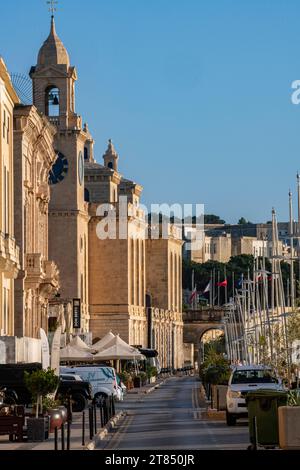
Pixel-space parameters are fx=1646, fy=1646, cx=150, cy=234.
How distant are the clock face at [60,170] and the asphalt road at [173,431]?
7896 centimetres

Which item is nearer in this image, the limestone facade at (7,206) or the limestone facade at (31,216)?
the limestone facade at (7,206)

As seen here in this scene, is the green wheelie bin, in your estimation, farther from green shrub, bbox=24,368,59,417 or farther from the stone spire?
the stone spire

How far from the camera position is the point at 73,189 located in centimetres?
14588

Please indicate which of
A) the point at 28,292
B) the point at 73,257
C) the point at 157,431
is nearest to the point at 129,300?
the point at 73,257

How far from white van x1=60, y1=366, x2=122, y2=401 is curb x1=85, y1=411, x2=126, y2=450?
6.68 meters

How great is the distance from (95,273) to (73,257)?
21.6 metres

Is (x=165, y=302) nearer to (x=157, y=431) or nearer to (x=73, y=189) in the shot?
(x=73, y=189)

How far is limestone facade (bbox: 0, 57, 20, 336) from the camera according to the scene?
223 ft

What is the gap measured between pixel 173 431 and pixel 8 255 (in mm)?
23483

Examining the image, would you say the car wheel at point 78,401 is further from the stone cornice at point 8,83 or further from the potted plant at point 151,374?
the potted plant at point 151,374

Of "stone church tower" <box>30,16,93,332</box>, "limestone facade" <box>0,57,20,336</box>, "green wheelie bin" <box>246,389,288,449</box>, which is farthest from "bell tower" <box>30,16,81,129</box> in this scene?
"green wheelie bin" <box>246,389,288,449</box>

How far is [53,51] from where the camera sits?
470ft

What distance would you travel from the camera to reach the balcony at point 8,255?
6465cm

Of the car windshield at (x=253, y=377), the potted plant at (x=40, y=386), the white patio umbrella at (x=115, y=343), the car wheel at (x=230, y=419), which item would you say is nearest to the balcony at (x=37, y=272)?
the white patio umbrella at (x=115, y=343)
